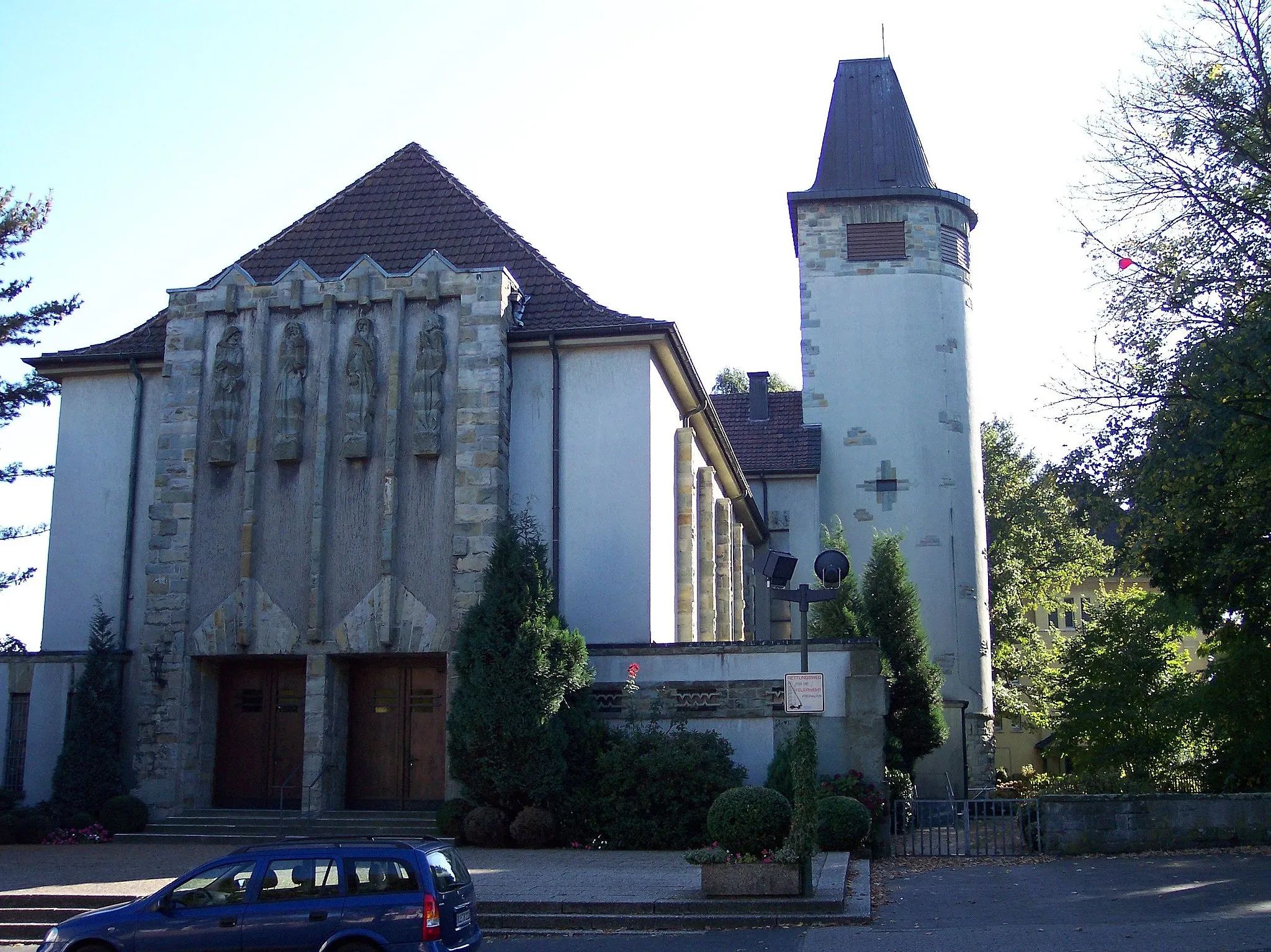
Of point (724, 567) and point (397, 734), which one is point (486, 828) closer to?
point (397, 734)

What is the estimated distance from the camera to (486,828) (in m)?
18.3

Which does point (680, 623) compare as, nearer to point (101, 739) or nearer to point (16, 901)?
point (101, 739)

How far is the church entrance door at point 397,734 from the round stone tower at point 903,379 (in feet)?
55.6

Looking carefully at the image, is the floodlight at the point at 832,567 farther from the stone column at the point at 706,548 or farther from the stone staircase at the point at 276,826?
the stone column at the point at 706,548

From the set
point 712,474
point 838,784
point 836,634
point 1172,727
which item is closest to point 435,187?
point 712,474

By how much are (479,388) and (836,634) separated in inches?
352

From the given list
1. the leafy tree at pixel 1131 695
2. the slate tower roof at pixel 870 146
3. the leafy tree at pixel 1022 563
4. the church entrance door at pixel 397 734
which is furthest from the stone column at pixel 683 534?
the leafy tree at pixel 1022 563

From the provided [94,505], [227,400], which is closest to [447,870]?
[227,400]

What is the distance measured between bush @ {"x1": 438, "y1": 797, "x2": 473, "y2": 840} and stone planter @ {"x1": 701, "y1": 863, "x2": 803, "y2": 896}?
241 inches

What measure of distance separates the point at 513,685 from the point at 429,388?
549 cm

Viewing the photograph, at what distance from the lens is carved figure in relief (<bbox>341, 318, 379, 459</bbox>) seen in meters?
20.9

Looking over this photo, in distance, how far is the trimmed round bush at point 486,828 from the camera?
1834 cm

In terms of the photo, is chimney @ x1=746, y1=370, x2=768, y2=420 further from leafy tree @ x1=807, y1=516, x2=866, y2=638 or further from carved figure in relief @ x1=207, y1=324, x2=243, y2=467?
carved figure in relief @ x1=207, y1=324, x2=243, y2=467

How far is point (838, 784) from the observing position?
60.3 feet
